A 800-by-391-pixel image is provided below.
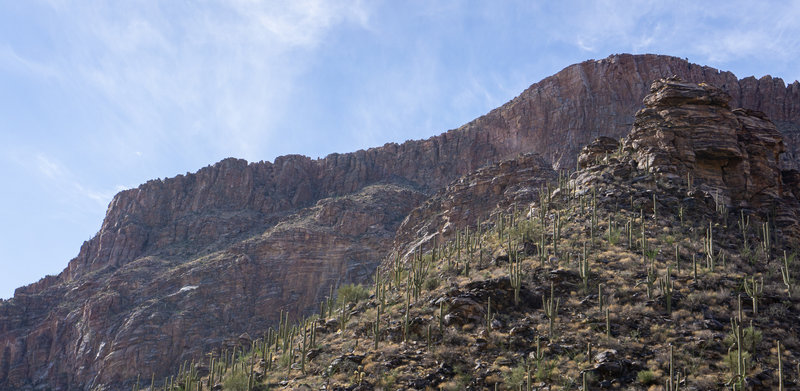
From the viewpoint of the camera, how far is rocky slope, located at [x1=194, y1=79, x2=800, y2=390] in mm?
27578

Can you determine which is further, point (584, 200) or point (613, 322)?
point (584, 200)

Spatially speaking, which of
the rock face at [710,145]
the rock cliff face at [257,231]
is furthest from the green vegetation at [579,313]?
the rock cliff face at [257,231]

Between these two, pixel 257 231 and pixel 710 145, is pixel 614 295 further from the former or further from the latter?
pixel 257 231

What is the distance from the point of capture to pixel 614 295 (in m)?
32.6

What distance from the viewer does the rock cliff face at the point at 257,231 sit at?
74.3m

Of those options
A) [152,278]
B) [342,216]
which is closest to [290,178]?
[342,216]

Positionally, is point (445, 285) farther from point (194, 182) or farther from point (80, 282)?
point (194, 182)

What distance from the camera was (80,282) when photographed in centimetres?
8812

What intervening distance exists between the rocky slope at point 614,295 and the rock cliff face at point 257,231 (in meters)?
26.2

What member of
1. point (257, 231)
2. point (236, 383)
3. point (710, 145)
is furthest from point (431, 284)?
point (257, 231)

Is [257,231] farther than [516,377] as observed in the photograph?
Yes

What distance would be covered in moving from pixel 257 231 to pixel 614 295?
6766 cm

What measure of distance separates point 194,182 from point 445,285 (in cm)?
7689

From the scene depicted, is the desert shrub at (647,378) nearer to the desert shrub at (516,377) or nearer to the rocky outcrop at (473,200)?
the desert shrub at (516,377)
